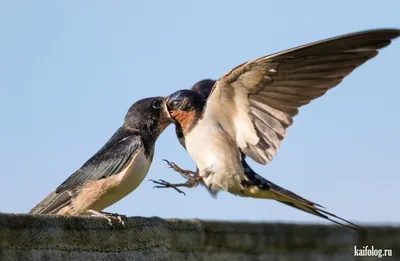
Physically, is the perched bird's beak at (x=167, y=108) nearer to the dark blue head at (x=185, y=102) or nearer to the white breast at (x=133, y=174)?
the dark blue head at (x=185, y=102)

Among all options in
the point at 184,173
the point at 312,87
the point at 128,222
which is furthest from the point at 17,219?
the point at 312,87

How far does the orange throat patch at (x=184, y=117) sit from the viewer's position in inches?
158

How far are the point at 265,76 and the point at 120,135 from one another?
1.04 meters

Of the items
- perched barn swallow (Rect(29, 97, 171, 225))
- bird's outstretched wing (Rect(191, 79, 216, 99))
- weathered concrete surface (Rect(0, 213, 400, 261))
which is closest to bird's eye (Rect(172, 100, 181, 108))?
perched barn swallow (Rect(29, 97, 171, 225))

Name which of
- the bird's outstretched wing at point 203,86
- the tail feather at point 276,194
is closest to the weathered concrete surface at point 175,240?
the tail feather at point 276,194

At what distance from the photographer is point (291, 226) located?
3775 mm

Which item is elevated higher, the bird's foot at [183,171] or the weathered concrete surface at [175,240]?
the bird's foot at [183,171]

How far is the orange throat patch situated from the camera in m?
4.01

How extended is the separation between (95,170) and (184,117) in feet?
1.74

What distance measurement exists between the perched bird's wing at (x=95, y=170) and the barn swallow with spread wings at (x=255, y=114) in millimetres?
279

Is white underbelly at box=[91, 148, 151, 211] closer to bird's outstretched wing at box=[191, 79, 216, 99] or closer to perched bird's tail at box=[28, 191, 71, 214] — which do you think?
perched bird's tail at box=[28, 191, 71, 214]

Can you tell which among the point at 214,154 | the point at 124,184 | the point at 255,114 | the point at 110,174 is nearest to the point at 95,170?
the point at 110,174

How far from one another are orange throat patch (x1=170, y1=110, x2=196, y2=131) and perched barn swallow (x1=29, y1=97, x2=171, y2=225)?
178 millimetres

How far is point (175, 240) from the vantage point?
314cm
